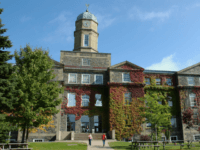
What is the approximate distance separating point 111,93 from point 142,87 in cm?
Result: 514

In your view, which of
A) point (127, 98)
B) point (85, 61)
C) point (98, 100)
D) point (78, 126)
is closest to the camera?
point (78, 126)

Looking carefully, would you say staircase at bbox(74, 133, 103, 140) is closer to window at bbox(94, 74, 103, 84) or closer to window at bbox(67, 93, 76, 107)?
window at bbox(67, 93, 76, 107)

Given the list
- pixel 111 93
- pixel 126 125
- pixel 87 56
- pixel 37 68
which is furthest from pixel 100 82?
pixel 37 68

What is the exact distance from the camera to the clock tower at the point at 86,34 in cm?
3769

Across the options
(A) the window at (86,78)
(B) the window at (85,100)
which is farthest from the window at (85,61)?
(B) the window at (85,100)

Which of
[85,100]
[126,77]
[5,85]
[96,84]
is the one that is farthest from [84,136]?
[5,85]

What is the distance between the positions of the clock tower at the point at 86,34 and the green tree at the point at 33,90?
1585 centimetres

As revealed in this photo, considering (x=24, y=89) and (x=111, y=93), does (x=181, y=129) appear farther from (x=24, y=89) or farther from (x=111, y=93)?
(x=24, y=89)

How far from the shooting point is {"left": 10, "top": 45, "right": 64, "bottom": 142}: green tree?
19641mm

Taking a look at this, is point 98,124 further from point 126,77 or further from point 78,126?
point 126,77

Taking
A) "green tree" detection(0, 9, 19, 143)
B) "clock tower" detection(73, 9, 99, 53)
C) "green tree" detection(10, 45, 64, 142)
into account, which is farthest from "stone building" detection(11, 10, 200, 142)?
"green tree" detection(0, 9, 19, 143)

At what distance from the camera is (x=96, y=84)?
33656 mm

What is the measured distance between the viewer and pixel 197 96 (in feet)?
111

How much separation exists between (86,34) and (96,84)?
10.4 metres
